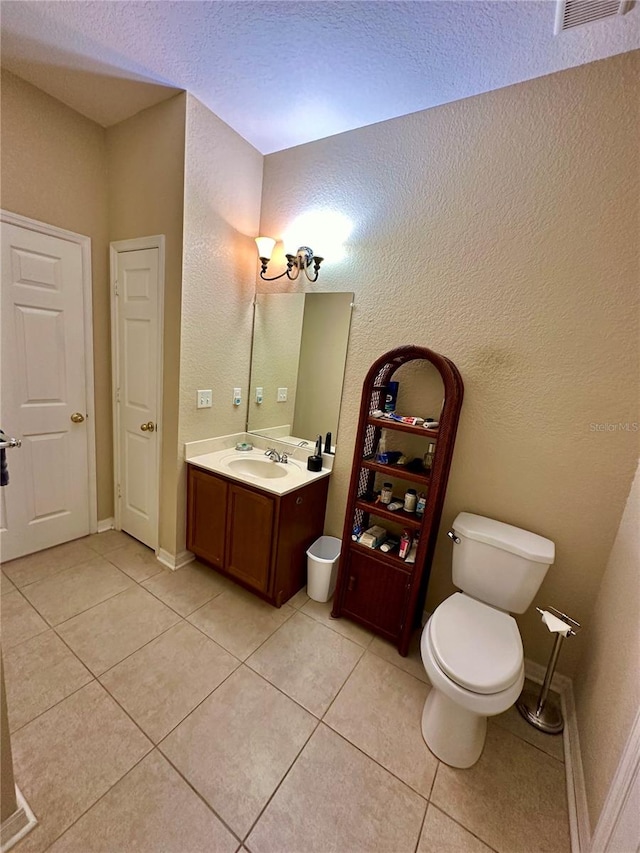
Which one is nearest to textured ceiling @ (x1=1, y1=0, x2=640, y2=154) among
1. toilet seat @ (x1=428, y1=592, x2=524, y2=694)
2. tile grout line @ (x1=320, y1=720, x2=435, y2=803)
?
toilet seat @ (x1=428, y1=592, x2=524, y2=694)

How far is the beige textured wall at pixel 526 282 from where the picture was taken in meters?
1.37

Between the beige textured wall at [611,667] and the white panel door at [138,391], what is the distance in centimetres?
244

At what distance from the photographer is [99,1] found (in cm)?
132

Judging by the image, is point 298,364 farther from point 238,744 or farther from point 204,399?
point 238,744

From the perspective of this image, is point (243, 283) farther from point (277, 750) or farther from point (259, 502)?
point (277, 750)

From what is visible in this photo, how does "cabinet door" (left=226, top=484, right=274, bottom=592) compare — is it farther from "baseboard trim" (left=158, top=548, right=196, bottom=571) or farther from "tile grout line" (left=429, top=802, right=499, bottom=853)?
"tile grout line" (left=429, top=802, right=499, bottom=853)

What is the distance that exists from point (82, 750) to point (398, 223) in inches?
106

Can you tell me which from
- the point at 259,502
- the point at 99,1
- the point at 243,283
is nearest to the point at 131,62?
the point at 99,1

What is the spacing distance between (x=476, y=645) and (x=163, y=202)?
2.71 metres

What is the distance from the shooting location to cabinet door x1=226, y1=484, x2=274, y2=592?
183cm

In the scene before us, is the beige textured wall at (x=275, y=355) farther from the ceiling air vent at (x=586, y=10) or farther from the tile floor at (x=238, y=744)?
the ceiling air vent at (x=586, y=10)

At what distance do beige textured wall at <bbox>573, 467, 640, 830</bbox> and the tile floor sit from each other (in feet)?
0.74

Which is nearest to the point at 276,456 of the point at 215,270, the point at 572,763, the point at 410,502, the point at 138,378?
the point at 410,502

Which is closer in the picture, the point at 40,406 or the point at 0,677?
the point at 0,677
